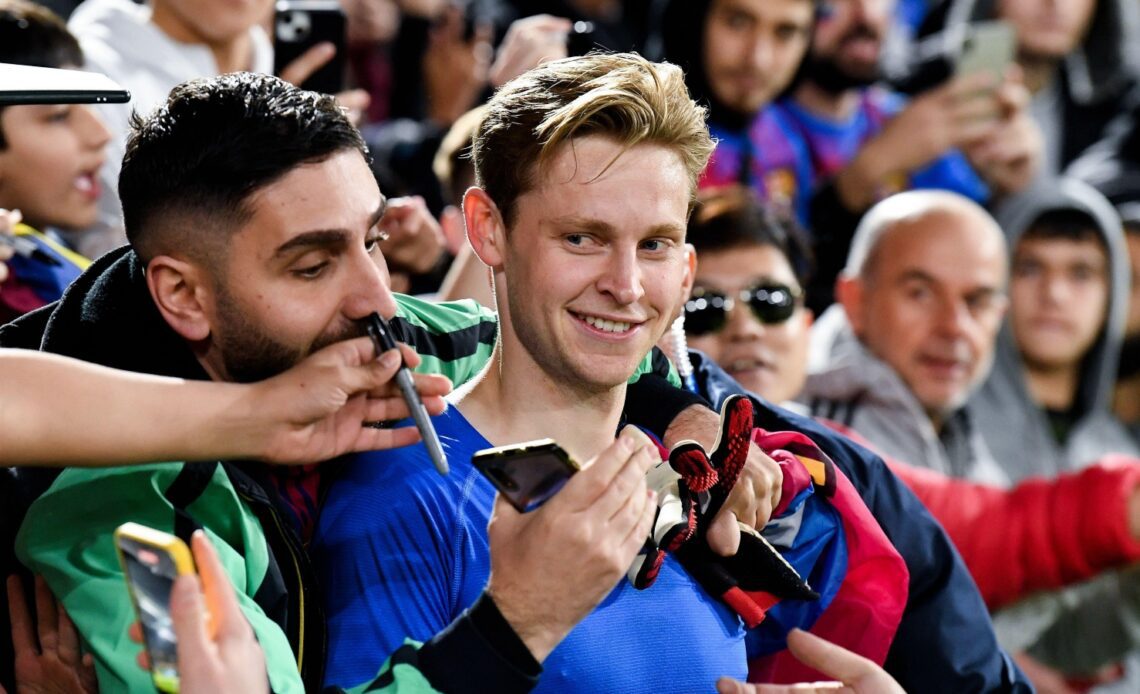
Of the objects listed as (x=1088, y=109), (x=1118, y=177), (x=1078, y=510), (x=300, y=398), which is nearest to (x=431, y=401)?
(x=300, y=398)

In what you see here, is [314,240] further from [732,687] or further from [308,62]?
[308,62]

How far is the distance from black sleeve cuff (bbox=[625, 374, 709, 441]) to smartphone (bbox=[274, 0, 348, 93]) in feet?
4.50

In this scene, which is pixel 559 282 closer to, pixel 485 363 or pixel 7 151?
pixel 485 363

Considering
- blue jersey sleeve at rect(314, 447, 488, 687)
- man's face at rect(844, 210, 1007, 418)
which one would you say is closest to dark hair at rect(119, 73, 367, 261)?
blue jersey sleeve at rect(314, 447, 488, 687)

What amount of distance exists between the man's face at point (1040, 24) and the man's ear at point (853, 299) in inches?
87.9

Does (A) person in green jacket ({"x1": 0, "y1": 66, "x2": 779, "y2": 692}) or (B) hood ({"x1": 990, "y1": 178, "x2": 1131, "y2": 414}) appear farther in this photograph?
(B) hood ({"x1": 990, "y1": 178, "x2": 1131, "y2": 414})

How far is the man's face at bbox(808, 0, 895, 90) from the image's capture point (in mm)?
5297

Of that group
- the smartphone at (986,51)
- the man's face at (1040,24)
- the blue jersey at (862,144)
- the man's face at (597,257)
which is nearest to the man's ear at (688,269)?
the man's face at (597,257)

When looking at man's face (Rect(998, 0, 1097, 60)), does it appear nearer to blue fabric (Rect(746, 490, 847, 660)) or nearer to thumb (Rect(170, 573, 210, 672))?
blue fabric (Rect(746, 490, 847, 660))

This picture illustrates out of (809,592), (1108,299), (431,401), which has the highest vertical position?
(431,401)

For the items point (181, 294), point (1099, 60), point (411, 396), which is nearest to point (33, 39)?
point (181, 294)

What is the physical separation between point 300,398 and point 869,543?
94 centimetres

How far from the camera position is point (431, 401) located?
206 centimetres

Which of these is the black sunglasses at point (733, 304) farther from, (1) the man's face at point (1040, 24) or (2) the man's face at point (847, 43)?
(1) the man's face at point (1040, 24)
